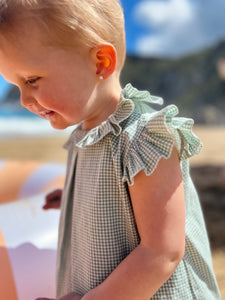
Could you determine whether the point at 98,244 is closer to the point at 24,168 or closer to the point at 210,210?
the point at 24,168

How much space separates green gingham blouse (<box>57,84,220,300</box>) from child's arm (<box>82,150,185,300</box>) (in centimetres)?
3

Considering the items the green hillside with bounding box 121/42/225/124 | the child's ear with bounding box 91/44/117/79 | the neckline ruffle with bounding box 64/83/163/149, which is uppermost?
the green hillside with bounding box 121/42/225/124

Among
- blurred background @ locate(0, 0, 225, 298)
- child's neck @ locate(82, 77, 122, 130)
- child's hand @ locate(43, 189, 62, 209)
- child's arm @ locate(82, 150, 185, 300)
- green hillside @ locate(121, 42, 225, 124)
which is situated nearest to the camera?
child's arm @ locate(82, 150, 185, 300)

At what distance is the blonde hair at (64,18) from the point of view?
62 cm

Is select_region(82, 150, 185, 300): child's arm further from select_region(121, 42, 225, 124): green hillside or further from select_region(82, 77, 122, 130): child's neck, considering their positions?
select_region(121, 42, 225, 124): green hillside

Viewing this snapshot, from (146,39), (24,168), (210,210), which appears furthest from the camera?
(146,39)

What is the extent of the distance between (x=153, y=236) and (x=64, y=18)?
396 millimetres

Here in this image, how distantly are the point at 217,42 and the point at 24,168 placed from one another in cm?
2912

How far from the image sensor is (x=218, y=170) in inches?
157

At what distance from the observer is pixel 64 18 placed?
0.63 meters

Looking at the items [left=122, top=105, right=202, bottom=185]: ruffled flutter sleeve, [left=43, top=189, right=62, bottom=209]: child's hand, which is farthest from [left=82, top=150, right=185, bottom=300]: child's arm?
[left=43, top=189, right=62, bottom=209]: child's hand

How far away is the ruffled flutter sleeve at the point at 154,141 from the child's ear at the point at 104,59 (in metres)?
0.12

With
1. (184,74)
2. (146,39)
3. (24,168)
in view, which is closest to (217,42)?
(184,74)

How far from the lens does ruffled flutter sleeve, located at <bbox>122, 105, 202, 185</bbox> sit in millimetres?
598
